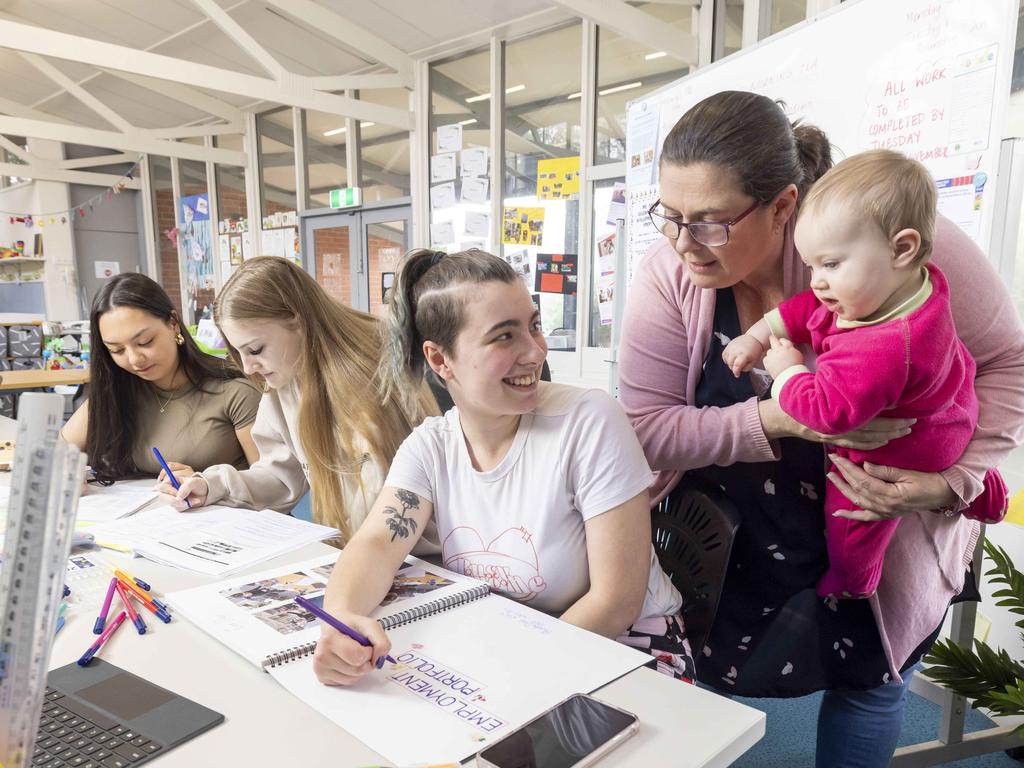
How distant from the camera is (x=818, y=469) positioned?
118cm

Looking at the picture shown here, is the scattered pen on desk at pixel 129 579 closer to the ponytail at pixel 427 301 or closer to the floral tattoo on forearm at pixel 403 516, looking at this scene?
the floral tattoo on forearm at pixel 403 516

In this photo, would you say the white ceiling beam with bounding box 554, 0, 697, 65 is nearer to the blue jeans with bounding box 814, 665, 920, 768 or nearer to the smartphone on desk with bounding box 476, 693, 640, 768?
the blue jeans with bounding box 814, 665, 920, 768

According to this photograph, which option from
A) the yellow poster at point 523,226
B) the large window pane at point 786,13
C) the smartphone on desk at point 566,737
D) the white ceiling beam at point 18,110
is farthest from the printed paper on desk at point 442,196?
the white ceiling beam at point 18,110

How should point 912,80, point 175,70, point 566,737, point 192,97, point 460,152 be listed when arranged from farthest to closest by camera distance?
point 192,97, point 460,152, point 175,70, point 912,80, point 566,737

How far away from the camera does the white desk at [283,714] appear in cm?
67

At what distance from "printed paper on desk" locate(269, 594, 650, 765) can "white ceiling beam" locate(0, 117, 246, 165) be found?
587cm

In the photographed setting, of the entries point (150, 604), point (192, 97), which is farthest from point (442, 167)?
point (150, 604)

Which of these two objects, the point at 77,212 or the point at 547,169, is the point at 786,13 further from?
the point at 77,212

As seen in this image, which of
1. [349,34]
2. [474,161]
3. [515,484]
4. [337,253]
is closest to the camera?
[515,484]

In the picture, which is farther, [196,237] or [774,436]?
[196,237]

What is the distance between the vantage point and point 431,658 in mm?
847

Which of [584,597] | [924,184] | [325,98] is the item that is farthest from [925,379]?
[325,98]

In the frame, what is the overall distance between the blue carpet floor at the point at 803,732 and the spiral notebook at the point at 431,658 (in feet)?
3.54

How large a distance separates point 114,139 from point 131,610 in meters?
6.16
